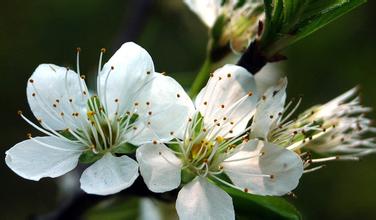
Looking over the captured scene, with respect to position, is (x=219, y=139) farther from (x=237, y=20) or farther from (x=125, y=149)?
(x=237, y=20)

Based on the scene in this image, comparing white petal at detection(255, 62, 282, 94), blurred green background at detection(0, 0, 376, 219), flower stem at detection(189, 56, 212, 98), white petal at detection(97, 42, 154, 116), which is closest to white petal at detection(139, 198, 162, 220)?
flower stem at detection(189, 56, 212, 98)

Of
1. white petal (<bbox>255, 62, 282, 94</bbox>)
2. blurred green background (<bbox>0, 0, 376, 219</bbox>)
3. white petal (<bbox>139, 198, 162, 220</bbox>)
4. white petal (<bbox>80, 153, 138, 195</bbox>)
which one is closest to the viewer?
white petal (<bbox>80, 153, 138, 195</bbox>)

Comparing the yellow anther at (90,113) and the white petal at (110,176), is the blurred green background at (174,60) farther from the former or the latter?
the white petal at (110,176)

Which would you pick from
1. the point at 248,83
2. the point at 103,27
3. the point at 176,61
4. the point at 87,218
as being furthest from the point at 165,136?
the point at 103,27

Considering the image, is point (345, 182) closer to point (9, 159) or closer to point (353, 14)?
point (353, 14)

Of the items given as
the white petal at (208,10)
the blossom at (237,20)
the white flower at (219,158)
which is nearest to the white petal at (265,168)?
the white flower at (219,158)

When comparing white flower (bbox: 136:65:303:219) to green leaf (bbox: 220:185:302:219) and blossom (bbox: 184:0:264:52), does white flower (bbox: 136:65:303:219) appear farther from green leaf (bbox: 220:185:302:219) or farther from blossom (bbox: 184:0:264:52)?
blossom (bbox: 184:0:264:52)

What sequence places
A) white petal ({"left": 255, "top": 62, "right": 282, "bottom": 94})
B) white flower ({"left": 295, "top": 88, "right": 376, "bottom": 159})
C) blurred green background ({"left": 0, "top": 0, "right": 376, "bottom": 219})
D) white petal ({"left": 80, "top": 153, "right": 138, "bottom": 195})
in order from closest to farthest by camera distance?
1. white petal ({"left": 80, "top": 153, "right": 138, "bottom": 195})
2. white flower ({"left": 295, "top": 88, "right": 376, "bottom": 159})
3. white petal ({"left": 255, "top": 62, "right": 282, "bottom": 94})
4. blurred green background ({"left": 0, "top": 0, "right": 376, "bottom": 219})
